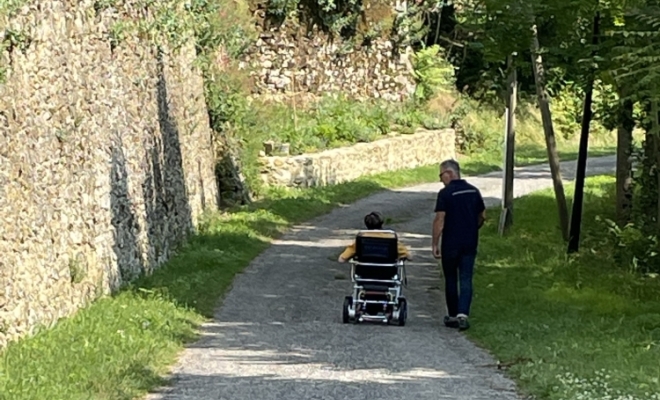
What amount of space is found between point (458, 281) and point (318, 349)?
8.96ft

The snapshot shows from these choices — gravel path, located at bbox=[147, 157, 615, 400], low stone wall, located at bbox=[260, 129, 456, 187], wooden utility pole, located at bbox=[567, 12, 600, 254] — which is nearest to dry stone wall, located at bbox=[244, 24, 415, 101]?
low stone wall, located at bbox=[260, 129, 456, 187]

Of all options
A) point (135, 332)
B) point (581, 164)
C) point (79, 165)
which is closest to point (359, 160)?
point (581, 164)

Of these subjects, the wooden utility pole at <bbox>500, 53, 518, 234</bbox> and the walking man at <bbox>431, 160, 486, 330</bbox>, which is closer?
the walking man at <bbox>431, 160, 486, 330</bbox>

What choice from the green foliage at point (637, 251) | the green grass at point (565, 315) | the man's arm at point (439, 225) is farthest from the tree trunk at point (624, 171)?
the man's arm at point (439, 225)

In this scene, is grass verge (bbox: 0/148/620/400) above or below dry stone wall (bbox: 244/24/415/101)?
below

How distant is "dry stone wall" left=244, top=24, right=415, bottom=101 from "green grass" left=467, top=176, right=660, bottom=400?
46.9 ft

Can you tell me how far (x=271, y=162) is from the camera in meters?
29.6

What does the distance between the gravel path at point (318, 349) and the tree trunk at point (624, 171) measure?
4098 millimetres

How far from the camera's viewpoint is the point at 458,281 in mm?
13875

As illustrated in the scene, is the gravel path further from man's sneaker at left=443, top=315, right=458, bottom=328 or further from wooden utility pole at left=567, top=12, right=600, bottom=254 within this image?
wooden utility pole at left=567, top=12, right=600, bottom=254

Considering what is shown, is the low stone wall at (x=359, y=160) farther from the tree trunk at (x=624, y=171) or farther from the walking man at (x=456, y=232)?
the walking man at (x=456, y=232)

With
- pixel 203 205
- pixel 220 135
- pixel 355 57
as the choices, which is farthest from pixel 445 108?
pixel 203 205

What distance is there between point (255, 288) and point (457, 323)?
3.69m

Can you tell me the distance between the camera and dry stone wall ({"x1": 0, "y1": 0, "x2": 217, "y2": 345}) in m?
11.2
